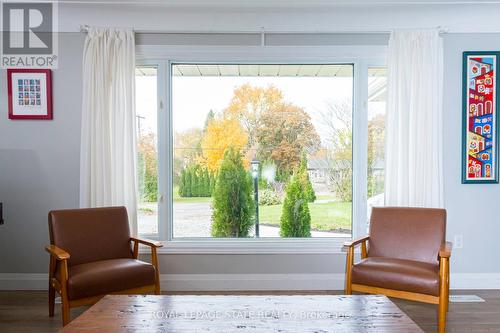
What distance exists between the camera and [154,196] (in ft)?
10.8

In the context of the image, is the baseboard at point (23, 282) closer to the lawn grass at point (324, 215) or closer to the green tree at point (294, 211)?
the lawn grass at point (324, 215)

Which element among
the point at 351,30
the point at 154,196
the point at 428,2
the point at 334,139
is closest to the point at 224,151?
the point at 154,196

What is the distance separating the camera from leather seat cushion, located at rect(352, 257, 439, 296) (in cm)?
236

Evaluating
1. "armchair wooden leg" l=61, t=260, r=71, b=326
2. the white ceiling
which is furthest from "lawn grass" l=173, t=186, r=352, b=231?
the white ceiling

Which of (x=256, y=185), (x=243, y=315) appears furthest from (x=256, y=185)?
(x=243, y=315)

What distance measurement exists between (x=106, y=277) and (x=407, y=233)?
240 centimetres

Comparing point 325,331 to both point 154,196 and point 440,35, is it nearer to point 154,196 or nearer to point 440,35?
point 154,196

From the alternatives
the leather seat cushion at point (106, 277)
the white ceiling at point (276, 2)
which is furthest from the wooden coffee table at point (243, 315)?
the white ceiling at point (276, 2)

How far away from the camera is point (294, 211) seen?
3.36 meters

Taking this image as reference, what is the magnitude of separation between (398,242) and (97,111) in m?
2.89

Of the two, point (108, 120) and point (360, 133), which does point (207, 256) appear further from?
point (360, 133)

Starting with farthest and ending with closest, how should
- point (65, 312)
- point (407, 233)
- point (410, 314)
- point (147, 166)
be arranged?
point (147, 166), point (407, 233), point (410, 314), point (65, 312)

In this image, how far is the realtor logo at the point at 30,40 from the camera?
10.2 ft

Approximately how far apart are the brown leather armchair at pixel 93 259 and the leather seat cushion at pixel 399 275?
63.3 inches
